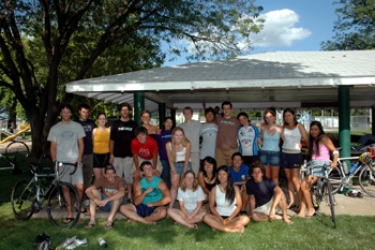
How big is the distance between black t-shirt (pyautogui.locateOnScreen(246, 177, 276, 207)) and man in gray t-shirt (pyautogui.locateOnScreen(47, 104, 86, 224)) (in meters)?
2.78

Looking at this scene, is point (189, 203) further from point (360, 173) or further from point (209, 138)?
point (360, 173)

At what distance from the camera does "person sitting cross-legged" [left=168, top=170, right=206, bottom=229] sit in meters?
5.25

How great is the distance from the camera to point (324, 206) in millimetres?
6098

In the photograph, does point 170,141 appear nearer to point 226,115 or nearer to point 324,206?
point 226,115

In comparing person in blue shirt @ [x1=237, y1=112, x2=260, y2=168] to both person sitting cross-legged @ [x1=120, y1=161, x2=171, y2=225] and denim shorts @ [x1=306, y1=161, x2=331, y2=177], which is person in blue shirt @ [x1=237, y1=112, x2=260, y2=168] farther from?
person sitting cross-legged @ [x1=120, y1=161, x2=171, y2=225]

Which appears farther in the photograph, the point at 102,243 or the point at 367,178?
the point at 367,178

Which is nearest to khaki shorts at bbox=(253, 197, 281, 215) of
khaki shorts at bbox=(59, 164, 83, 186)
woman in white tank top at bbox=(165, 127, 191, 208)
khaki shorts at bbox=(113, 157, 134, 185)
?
woman in white tank top at bbox=(165, 127, 191, 208)

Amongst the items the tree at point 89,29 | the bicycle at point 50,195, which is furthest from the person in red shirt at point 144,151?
the tree at point 89,29

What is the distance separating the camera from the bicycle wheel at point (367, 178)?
681 centimetres

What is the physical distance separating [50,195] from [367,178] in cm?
596

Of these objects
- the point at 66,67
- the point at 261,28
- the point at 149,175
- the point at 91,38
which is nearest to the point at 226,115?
the point at 149,175

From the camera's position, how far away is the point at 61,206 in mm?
5453

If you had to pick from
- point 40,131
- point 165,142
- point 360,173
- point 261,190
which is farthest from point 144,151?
point 40,131

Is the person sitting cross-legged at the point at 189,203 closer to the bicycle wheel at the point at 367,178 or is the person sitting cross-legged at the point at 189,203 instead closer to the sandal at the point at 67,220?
the sandal at the point at 67,220
